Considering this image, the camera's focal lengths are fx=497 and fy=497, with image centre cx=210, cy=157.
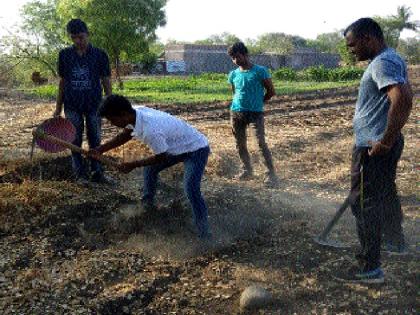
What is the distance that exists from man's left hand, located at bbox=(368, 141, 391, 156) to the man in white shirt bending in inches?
56.3

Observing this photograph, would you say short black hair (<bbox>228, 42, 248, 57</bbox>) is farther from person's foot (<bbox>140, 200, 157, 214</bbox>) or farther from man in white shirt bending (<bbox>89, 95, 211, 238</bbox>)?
person's foot (<bbox>140, 200, 157, 214</bbox>)

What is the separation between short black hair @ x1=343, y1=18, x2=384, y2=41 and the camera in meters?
3.20

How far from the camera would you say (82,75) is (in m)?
5.36

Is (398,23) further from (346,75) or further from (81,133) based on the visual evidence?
(81,133)

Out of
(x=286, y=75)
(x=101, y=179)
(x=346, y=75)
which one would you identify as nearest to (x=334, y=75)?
(x=346, y=75)

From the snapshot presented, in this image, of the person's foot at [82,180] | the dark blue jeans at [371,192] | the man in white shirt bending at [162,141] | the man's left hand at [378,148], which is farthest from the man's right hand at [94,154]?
the man's left hand at [378,148]

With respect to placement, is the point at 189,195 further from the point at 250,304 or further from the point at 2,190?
the point at 2,190

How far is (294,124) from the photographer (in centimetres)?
1099

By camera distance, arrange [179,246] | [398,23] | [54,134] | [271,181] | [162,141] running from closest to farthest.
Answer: [162,141] < [179,246] < [54,134] < [271,181] < [398,23]

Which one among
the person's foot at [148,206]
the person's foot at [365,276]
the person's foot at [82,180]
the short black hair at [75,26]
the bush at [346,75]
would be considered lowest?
the person's foot at [365,276]

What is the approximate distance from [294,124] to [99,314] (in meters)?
8.35

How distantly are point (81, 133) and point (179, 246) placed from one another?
204 centimetres

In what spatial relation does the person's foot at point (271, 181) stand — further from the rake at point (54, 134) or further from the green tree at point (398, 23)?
the green tree at point (398, 23)

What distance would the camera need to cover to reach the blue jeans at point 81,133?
215 inches
